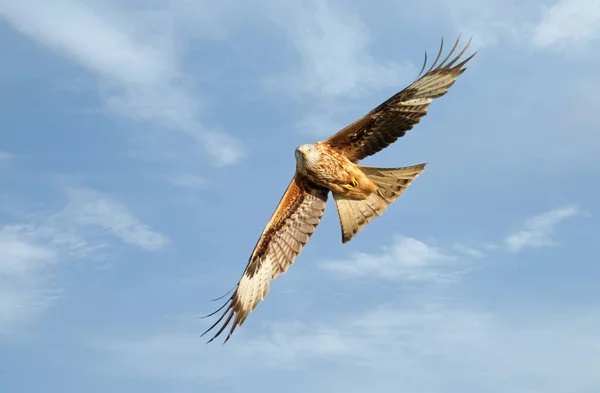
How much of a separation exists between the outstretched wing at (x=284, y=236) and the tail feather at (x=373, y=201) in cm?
37

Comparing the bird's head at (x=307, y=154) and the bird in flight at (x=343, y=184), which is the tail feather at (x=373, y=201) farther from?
the bird's head at (x=307, y=154)

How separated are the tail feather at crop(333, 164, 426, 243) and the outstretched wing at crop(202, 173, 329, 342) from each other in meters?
0.37

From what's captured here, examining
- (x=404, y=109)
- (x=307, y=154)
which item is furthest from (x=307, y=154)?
(x=404, y=109)

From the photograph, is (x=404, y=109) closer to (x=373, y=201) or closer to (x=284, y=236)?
(x=373, y=201)

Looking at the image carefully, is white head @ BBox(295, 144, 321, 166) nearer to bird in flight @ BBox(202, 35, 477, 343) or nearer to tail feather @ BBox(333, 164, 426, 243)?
bird in flight @ BBox(202, 35, 477, 343)

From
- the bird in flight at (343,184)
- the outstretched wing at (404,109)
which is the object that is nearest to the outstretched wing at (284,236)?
the bird in flight at (343,184)

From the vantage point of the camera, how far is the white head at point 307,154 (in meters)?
12.0

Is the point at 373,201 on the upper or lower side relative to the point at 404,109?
lower

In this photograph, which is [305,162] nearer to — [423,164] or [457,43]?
[423,164]

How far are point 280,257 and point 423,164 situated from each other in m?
2.66

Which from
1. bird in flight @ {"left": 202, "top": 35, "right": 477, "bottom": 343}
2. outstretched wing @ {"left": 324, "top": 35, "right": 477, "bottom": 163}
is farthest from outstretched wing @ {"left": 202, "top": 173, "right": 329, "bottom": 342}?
outstretched wing @ {"left": 324, "top": 35, "right": 477, "bottom": 163}

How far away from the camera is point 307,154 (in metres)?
12.0

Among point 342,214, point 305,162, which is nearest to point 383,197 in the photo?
point 342,214

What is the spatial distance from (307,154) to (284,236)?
153 centimetres
